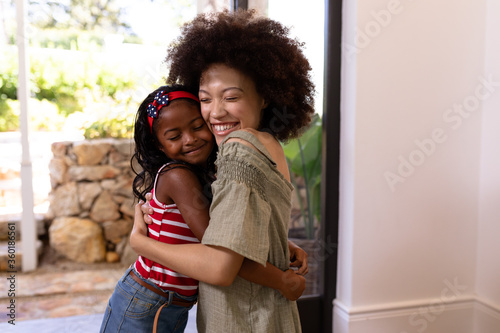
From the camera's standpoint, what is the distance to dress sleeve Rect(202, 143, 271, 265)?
95 centimetres

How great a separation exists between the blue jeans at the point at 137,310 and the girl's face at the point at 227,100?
1.49ft

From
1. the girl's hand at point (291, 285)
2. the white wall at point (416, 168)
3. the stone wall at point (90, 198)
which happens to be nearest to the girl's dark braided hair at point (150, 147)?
the girl's hand at point (291, 285)

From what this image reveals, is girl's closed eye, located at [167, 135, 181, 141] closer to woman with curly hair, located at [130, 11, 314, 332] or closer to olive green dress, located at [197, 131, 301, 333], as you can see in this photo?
woman with curly hair, located at [130, 11, 314, 332]

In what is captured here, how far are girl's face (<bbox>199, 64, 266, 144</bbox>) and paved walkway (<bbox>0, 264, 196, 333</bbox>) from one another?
1806mm

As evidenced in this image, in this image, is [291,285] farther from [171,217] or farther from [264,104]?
[264,104]

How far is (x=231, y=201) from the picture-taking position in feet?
3.19

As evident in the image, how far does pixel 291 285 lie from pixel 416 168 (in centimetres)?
131

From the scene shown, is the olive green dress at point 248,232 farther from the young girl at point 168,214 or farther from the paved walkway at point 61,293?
the paved walkway at point 61,293

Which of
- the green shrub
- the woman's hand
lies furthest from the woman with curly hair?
the green shrub

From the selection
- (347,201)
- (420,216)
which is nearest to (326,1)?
(347,201)

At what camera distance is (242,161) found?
99cm

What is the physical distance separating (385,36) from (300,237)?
50.1 inches

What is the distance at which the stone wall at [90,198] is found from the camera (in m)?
4.53

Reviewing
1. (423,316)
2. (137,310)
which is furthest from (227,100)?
(423,316)
